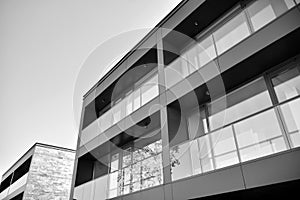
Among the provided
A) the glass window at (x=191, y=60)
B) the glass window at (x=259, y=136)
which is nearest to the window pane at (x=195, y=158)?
the glass window at (x=259, y=136)

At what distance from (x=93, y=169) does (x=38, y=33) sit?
20.2ft

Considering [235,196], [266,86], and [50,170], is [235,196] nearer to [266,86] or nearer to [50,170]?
[266,86]

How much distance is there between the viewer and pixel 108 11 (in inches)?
269

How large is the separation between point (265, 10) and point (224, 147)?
10.8ft

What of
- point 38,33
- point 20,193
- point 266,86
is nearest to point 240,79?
point 266,86

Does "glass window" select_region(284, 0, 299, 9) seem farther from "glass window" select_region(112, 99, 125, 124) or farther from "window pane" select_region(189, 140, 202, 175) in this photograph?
"glass window" select_region(112, 99, 125, 124)

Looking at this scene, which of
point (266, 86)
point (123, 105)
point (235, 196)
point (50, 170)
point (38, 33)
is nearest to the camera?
point (235, 196)

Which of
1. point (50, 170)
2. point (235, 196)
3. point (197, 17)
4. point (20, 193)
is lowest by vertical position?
point (235, 196)

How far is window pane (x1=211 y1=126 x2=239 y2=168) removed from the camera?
5.14 m

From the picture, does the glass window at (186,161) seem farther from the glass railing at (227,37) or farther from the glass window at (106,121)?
the glass window at (106,121)

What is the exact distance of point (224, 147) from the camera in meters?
5.25

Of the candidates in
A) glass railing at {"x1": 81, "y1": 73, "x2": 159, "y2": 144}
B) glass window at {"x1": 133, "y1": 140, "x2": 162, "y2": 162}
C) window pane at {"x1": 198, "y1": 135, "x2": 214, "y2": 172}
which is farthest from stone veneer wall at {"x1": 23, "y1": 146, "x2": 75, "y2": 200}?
window pane at {"x1": 198, "y1": 135, "x2": 214, "y2": 172}

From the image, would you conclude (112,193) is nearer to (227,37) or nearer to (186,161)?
(186,161)

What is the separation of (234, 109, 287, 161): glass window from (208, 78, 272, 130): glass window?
0.75m
